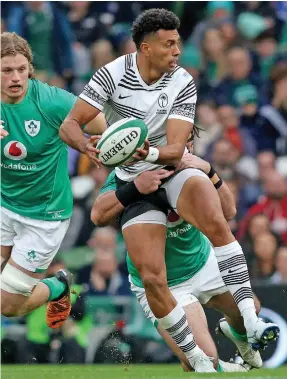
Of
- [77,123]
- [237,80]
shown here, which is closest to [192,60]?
[237,80]

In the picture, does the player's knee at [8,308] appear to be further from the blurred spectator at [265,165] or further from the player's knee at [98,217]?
the blurred spectator at [265,165]

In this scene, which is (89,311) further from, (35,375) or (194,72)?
(194,72)

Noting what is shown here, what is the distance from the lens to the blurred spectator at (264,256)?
1088 cm

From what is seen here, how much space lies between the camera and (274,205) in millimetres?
11406

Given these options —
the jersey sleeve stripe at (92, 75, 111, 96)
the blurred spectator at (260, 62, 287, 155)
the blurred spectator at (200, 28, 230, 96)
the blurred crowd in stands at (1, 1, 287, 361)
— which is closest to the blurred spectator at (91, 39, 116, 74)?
the blurred crowd in stands at (1, 1, 287, 361)

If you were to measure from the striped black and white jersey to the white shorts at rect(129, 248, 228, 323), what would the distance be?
49.7 inches

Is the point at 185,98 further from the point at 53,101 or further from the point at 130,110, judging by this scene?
the point at 53,101

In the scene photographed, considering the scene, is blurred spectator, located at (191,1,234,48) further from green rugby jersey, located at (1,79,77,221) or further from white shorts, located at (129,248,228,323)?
white shorts, located at (129,248,228,323)

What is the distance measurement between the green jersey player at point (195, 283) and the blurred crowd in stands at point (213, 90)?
222 cm

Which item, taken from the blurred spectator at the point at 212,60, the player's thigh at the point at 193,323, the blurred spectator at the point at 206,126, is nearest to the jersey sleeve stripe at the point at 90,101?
the player's thigh at the point at 193,323

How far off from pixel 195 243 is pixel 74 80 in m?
4.77

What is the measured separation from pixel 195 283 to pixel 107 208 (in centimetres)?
113

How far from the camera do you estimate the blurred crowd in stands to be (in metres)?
11.3

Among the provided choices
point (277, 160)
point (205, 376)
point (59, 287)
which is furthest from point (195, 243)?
point (277, 160)
